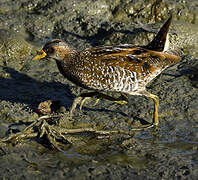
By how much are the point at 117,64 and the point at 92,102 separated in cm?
121

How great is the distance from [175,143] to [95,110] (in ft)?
5.24

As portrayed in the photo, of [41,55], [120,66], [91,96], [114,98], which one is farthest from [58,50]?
[114,98]

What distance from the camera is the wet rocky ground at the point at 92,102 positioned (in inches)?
223

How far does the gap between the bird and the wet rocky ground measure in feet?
1.54

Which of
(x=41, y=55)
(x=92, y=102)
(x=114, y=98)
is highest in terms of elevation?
(x=41, y=55)

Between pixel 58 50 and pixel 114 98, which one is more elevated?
pixel 58 50

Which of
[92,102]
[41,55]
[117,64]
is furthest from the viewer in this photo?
[92,102]

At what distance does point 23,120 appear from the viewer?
6.90 metres

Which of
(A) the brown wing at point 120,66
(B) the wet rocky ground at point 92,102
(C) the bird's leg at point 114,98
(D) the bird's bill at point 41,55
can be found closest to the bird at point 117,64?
(A) the brown wing at point 120,66

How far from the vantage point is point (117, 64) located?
6637mm

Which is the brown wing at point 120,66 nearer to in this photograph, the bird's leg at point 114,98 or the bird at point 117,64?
the bird at point 117,64

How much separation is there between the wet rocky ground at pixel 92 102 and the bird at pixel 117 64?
469 mm

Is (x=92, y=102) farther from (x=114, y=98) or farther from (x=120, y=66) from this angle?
(x=120, y=66)

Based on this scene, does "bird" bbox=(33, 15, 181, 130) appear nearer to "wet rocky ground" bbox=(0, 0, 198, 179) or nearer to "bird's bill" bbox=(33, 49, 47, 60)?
"bird's bill" bbox=(33, 49, 47, 60)
